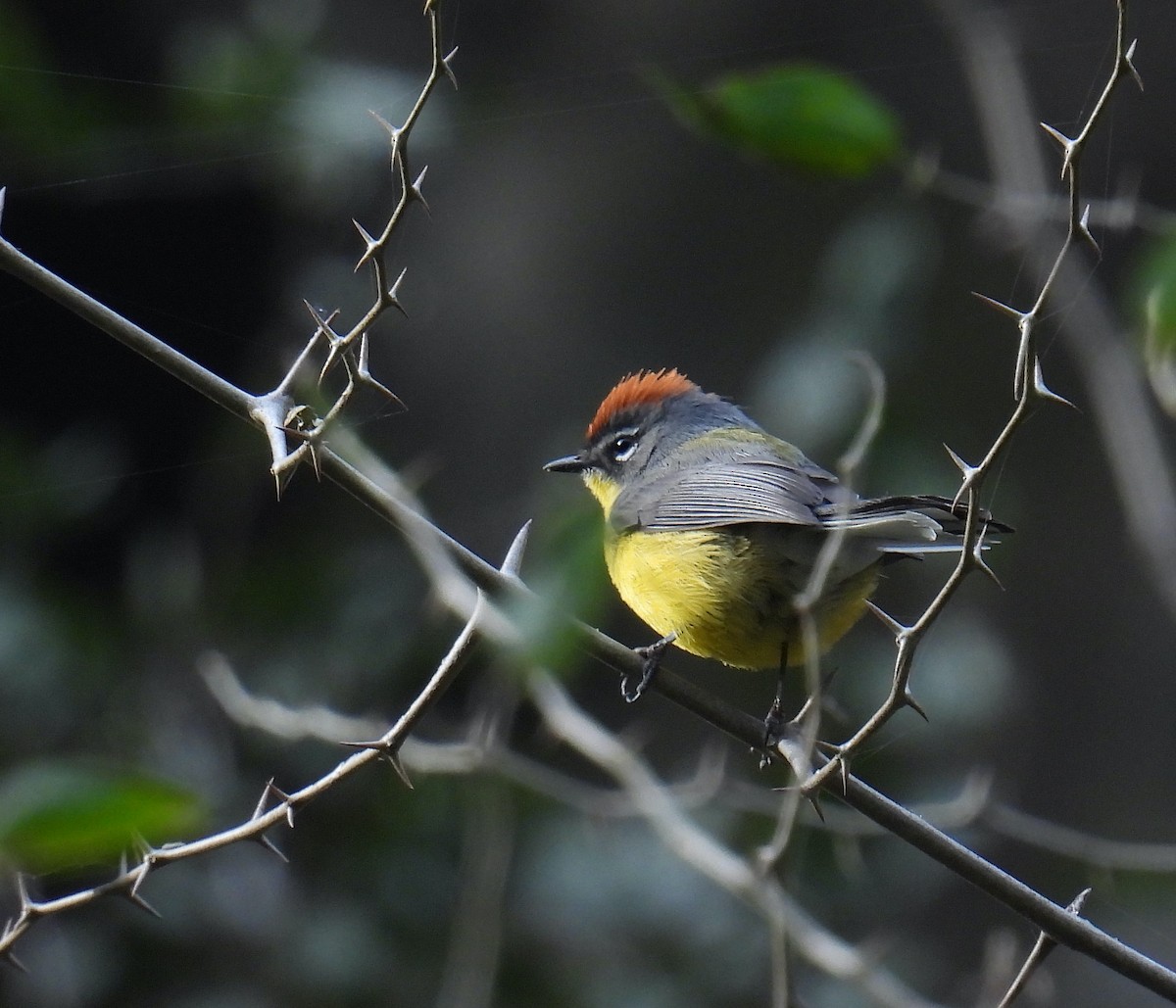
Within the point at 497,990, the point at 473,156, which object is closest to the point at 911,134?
the point at 473,156

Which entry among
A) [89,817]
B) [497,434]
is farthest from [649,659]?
[497,434]

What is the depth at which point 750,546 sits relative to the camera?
3.27 metres

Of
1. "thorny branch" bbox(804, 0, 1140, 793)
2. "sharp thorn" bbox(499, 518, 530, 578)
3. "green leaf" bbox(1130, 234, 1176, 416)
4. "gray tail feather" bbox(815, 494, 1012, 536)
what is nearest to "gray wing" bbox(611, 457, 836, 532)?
"gray tail feather" bbox(815, 494, 1012, 536)

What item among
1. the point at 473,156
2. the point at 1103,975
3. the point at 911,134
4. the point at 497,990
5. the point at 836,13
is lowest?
the point at 1103,975

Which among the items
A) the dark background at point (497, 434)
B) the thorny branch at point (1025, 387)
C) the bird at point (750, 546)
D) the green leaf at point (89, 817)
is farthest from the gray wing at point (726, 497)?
the green leaf at point (89, 817)

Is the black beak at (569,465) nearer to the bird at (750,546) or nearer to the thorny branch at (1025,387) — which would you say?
the bird at (750,546)

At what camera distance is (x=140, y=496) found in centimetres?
527

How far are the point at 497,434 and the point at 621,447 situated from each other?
171cm

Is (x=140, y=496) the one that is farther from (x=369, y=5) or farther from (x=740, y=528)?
(x=740, y=528)

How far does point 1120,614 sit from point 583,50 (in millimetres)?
3736

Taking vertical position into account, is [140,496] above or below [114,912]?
above

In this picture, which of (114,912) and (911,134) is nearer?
(114,912)

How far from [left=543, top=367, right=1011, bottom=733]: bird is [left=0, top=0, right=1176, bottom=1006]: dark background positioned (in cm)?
70

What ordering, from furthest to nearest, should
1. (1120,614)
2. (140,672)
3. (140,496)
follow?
(1120,614)
(140,496)
(140,672)
